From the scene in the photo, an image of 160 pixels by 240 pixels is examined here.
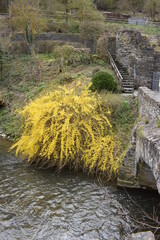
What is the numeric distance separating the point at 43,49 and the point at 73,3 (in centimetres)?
782

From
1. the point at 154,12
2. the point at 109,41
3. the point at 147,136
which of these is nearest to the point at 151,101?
the point at 147,136

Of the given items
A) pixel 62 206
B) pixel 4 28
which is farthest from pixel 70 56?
pixel 62 206

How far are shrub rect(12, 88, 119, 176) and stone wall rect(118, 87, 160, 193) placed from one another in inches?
25.1

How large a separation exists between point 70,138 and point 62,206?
8.78 ft

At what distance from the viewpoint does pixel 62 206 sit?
801cm

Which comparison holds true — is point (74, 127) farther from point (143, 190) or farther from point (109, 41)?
point (109, 41)

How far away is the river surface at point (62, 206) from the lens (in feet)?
22.9

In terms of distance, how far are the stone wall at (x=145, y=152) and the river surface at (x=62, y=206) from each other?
1.64 feet

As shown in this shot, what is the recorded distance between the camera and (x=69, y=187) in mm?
9094

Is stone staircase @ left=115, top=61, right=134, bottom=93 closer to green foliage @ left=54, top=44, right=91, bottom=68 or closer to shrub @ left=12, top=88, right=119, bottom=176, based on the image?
green foliage @ left=54, top=44, right=91, bottom=68

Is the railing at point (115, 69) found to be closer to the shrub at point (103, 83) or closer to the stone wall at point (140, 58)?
the stone wall at point (140, 58)

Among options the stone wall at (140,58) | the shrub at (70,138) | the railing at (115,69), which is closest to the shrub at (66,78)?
the railing at (115,69)

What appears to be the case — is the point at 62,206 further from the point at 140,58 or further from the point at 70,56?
the point at 70,56

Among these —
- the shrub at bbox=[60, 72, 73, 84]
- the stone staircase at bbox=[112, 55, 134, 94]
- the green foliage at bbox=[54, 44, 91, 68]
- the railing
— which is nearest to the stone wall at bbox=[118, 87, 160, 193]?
the stone staircase at bbox=[112, 55, 134, 94]
